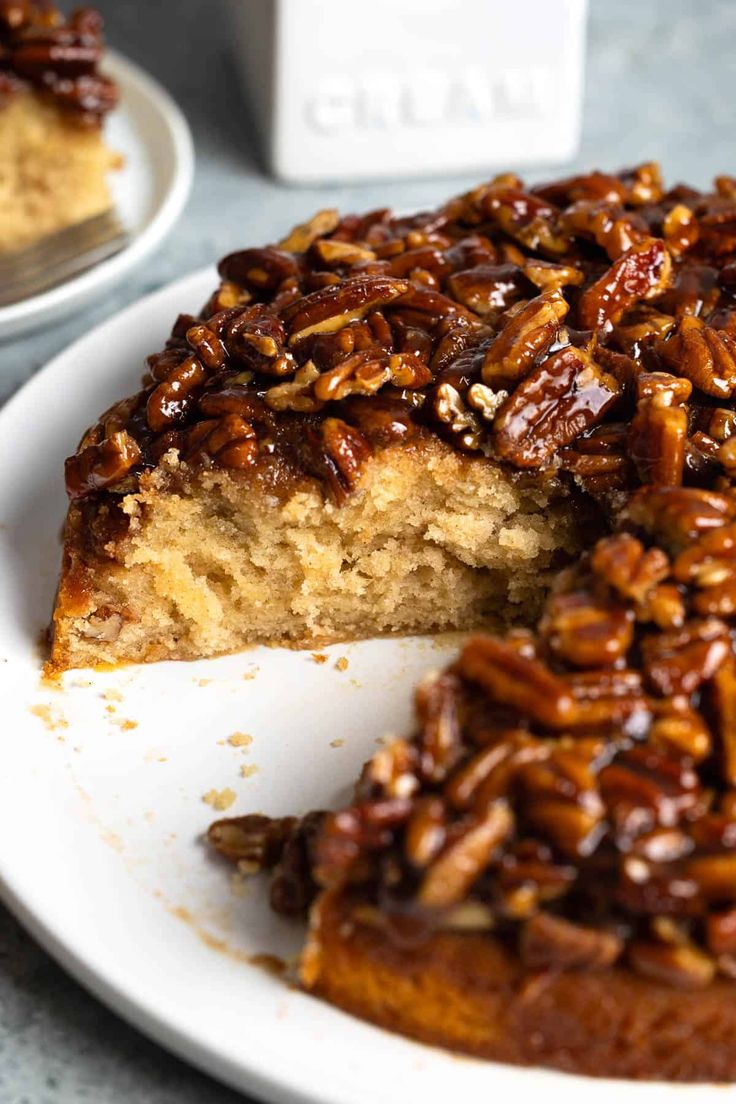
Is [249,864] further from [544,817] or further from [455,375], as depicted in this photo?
[455,375]

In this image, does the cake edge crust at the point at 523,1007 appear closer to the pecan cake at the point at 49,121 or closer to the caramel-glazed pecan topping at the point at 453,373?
the caramel-glazed pecan topping at the point at 453,373

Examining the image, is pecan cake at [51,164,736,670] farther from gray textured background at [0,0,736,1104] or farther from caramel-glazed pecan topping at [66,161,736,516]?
gray textured background at [0,0,736,1104]

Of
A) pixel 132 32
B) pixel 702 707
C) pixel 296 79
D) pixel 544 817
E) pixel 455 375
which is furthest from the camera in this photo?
pixel 132 32

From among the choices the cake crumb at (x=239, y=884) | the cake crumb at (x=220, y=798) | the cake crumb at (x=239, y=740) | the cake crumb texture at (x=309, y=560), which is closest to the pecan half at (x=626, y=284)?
the cake crumb texture at (x=309, y=560)

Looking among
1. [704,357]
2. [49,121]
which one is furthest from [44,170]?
[704,357]

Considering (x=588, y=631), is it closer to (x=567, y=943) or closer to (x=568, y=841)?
(x=568, y=841)

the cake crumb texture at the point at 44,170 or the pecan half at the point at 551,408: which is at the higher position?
the pecan half at the point at 551,408

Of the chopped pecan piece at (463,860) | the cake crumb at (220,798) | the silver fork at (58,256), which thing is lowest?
the cake crumb at (220,798)

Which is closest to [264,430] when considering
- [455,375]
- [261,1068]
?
[455,375]
